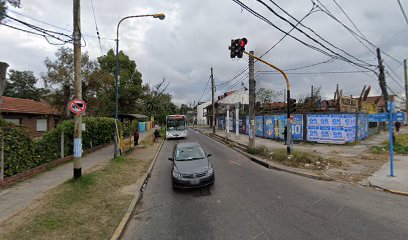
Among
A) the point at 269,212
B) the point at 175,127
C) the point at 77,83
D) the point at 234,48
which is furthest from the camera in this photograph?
the point at 175,127

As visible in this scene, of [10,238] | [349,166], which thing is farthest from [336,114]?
[10,238]

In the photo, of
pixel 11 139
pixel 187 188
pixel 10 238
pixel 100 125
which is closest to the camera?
pixel 10 238

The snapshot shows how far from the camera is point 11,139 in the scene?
770cm

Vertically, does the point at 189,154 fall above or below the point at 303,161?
above

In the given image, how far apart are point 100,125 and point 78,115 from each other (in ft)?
34.2

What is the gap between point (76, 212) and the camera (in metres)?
5.38

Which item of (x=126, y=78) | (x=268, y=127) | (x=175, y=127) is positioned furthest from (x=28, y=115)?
(x=268, y=127)

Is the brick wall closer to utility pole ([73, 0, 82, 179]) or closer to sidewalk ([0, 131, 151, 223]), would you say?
sidewalk ([0, 131, 151, 223])

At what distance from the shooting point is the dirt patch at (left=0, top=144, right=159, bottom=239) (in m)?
4.44

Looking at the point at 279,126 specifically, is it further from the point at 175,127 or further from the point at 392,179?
the point at 392,179

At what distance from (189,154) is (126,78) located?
32.1 metres

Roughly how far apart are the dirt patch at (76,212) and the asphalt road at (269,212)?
59 centimetres

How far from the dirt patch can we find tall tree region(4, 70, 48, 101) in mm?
45621

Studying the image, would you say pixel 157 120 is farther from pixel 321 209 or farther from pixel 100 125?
pixel 321 209
